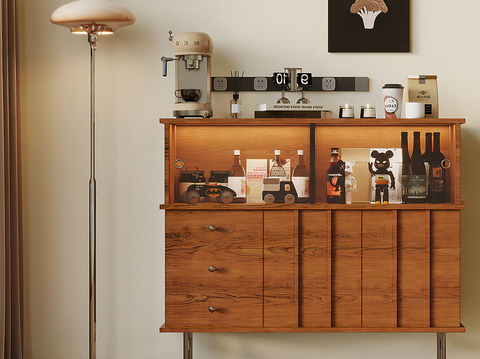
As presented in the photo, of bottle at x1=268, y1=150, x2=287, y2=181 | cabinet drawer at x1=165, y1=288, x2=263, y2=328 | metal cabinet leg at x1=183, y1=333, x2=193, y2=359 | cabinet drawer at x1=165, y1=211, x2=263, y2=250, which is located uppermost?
bottle at x1=268, y1=150, x2=287, y2=181

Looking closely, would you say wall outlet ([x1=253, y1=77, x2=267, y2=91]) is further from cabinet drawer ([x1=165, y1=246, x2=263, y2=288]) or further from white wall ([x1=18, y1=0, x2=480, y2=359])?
cabinet drawer ([x1=165, y1=246, x2=263, y2=288])

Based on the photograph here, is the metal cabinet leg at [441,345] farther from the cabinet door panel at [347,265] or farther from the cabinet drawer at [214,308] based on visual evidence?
the cabinet drawer at [214,308]

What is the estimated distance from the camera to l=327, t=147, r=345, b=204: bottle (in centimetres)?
202

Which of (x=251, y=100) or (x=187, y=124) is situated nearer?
(x=187, y=124)

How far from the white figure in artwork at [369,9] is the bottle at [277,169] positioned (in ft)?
3.00

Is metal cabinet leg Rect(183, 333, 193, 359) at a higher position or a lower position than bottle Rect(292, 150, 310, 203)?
lower

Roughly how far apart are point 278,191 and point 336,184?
0.29 m

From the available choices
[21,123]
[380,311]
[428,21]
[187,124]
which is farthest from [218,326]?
[428,21]

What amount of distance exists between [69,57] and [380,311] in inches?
85.7

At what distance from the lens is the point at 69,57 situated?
2.34m

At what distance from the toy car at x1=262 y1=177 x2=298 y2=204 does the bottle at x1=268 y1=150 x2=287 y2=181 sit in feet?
0.13

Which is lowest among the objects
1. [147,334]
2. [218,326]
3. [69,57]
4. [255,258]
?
[147,334]

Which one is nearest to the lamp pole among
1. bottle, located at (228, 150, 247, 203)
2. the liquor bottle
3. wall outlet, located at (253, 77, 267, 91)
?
bottle, located at (228, 150, 247, 203)

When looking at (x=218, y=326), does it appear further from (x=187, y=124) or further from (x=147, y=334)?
(x=187, y=124)
